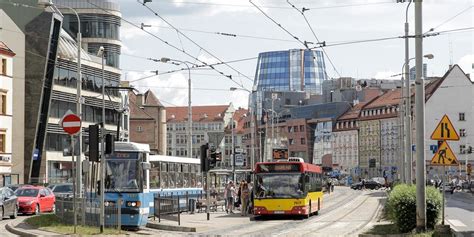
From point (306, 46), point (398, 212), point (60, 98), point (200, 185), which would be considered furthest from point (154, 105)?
point (398, 212)

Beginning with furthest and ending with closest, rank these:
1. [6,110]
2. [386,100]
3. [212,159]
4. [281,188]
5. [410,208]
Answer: [386,100] → [6,110] → [281,188] → [212,159] → [410,208]

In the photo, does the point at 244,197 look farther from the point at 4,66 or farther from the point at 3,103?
the point at 4,66

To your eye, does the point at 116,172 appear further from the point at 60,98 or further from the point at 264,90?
the point at 264,90

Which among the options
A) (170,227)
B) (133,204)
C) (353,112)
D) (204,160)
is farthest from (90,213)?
(353,112)

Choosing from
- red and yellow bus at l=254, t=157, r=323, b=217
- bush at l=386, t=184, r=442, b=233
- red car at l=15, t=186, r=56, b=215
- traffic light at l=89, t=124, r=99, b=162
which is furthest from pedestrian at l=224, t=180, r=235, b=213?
traffic light at l=89, t=124, r=99, b=162

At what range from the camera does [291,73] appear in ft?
587

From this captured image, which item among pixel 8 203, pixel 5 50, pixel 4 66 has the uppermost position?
Answer: pixel 5 50

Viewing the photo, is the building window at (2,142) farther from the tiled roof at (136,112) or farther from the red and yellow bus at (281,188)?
the tiled roof at (136,112)

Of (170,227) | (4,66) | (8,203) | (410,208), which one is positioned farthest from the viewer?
(4,66)

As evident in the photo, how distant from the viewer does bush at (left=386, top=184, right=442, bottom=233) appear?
23.2 metres

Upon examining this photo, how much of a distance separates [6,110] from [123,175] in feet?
135

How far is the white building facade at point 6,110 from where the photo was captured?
66625 millimetres

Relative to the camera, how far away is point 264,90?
6826 inches

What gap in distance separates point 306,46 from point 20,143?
4330 centimetres
